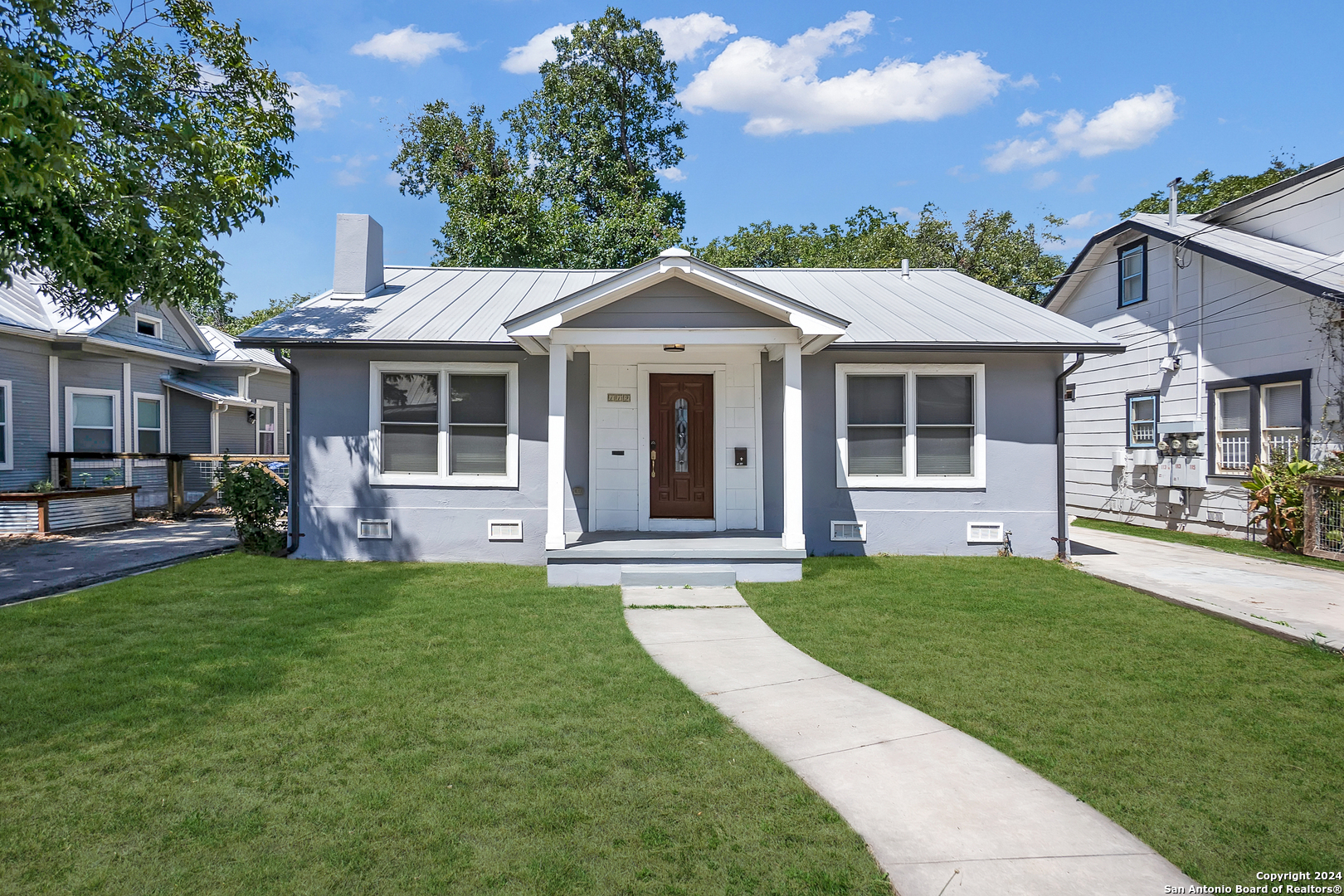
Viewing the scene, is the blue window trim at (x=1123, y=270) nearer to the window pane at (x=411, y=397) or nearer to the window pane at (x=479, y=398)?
the window pane at (x=479, y=398)

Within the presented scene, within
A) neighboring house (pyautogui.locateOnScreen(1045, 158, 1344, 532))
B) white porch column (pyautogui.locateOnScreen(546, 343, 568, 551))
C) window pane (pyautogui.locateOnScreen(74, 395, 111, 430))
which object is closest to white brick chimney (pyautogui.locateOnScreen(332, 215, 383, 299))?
white porch column (pyautogui.locateOnScreen(546, 343, 568, 551))

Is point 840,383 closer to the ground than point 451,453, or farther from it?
farther from it

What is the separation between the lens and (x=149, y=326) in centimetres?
1574

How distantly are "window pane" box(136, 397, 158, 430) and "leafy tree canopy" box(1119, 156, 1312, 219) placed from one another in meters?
25.3

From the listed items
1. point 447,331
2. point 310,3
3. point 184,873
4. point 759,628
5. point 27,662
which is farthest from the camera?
point 310,3

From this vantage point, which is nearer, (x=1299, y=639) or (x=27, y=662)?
(x=27, y=662)

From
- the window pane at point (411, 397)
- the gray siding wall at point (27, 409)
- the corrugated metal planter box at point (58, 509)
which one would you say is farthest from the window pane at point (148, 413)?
the window pane at point (411, 397)

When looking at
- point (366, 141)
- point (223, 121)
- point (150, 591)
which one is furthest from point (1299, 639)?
point (366, 141)

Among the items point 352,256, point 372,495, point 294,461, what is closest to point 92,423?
point 352,256

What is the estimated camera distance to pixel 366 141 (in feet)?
73.0

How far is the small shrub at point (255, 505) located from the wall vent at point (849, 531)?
25.0 feet

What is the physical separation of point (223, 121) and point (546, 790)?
10.1m

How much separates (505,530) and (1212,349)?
1228 cm

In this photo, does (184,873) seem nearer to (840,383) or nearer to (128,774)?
(128,774)
